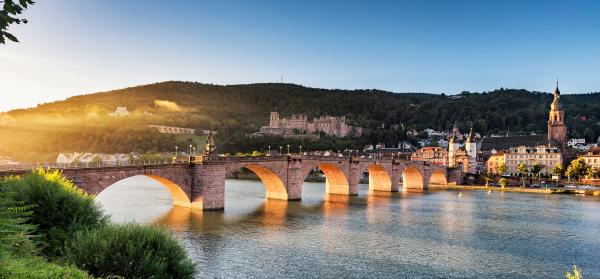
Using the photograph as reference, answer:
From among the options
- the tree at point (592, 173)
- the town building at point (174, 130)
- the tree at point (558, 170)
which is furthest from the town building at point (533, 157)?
the town building at point (174, 130)

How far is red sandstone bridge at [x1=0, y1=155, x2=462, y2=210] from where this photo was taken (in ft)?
107

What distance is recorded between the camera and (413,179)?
81312mm

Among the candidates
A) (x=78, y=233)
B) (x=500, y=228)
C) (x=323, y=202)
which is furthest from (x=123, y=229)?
(x=323, y=202)

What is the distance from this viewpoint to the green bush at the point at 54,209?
18.1 m

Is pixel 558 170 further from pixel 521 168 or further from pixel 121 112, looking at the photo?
pixel 121 112

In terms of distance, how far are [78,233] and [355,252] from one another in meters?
14.4

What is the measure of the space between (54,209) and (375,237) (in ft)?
61.7

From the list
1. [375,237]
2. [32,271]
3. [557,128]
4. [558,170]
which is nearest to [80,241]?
[32,271]

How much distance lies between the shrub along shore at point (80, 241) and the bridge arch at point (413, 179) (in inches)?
2562

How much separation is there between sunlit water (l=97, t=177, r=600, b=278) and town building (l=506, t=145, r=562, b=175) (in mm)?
49358

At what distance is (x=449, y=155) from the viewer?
105 meters

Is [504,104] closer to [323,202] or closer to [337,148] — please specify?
→ [337,148]

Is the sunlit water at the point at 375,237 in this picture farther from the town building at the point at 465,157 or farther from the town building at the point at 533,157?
the town building at the point at 465,157

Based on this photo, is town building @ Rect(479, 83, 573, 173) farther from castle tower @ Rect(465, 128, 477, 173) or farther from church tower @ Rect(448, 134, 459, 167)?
church tower @ Rect(448, 134, 459, 167)
